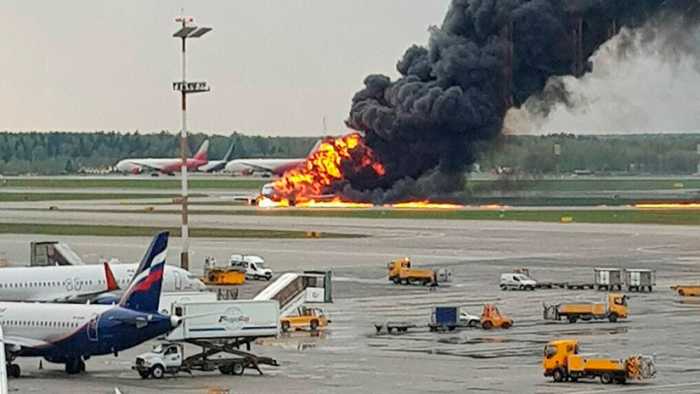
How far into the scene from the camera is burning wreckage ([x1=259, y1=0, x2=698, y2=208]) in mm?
162500

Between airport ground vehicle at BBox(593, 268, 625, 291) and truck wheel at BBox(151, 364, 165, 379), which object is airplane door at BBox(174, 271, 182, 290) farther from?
airport ground vehicle at BBox(593, 268, 625, 291)

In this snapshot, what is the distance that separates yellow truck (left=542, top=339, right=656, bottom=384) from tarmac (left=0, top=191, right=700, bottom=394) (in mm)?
564

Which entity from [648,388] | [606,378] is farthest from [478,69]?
[648,388]

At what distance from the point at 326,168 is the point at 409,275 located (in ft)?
275

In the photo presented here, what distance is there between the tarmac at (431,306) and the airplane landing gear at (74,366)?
38 centimetres

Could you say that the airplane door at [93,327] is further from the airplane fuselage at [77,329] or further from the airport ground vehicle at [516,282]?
the airport ground vehicle at [516,282]

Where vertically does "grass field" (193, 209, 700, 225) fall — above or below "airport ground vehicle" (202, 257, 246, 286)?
above

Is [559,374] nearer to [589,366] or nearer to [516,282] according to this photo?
[589,366]

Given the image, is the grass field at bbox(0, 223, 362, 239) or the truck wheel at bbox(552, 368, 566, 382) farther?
the grass field at bbox(0, 223, 362, 239)

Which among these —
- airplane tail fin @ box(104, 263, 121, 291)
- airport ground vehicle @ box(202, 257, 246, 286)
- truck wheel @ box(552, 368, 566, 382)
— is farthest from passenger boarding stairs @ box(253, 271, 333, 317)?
truck wheel @ box(552, 368, 566, 382)

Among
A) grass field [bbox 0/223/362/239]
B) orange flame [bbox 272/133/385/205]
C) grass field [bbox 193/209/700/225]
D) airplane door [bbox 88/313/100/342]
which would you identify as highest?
orange flame [bbox 272/133/385/205]

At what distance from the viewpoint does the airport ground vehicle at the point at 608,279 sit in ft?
301

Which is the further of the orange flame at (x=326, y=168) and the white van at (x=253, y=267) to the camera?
the orange flame at (x=326, y=168)

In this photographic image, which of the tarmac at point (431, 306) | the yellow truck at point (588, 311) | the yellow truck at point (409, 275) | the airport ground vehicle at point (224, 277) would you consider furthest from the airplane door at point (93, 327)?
the yellow truck at point (409, 275)
